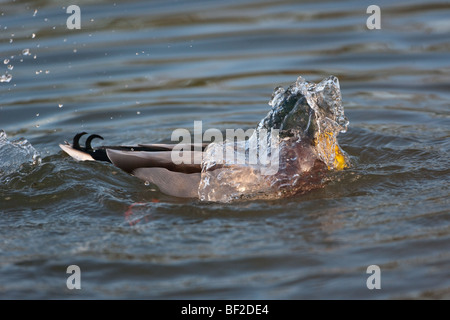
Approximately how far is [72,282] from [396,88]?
4788 millimetres

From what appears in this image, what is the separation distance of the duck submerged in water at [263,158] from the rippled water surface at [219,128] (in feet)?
0.41

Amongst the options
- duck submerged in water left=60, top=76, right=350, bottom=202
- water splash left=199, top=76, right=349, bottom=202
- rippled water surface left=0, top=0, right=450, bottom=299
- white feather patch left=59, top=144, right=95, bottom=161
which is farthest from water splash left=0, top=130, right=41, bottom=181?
water splash left=199, top=76, right=349, bottom=202

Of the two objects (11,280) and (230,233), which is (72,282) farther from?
(230,233)

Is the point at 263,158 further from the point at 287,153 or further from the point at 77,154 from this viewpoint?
the point at 77,154

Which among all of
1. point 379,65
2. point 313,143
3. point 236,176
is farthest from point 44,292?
point 379,65

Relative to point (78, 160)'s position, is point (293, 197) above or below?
below

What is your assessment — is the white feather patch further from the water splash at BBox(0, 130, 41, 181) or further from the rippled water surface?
the water splash at BBox(0, 130, 41, 181)

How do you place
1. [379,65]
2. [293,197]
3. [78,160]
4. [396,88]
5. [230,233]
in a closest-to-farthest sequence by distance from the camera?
[230,233], [293,197], [78,160], [396,88], [379,65]

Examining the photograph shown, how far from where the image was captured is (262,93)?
744cm

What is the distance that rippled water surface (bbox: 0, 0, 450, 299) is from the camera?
3.72 m

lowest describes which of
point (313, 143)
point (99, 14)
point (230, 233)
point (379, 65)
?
point (230, 233)

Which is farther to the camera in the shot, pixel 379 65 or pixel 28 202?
pixel 379 65

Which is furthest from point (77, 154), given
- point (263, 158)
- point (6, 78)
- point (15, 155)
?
point (6, 78)

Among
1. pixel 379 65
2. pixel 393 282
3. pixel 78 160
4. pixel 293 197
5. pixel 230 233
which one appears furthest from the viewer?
pixel 379 65
